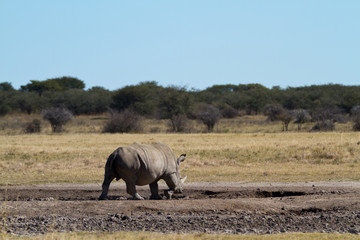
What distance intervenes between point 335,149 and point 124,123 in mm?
27300

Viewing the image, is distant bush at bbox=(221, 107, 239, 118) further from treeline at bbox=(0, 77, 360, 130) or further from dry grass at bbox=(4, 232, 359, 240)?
dry grass at bbox=(4, 232, 359, 240)

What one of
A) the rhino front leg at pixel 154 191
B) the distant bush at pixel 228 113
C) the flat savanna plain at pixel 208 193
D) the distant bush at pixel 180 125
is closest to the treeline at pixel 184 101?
the distant bush at pixel 228 113

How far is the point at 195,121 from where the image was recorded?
2511 inches

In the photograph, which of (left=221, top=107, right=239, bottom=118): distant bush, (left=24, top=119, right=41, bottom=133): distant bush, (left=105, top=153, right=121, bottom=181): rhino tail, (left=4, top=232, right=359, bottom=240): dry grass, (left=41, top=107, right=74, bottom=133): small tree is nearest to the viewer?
(left=4, top=232, right=359, bottom=240): dry grass

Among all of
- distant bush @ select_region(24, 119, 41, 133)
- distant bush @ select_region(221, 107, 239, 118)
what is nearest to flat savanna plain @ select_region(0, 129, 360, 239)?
distant bush @ select_region(24, 119, 41, 133)

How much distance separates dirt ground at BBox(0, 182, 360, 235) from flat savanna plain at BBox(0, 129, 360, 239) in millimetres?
21

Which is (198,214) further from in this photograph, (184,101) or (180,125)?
(184,101)

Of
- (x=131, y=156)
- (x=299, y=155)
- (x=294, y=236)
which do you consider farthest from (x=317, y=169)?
(x=294, y=236)

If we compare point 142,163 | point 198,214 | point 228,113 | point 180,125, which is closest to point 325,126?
point 180,125

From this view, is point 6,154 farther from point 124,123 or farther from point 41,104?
point 41,104

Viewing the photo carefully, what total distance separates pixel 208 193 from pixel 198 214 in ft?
13.6

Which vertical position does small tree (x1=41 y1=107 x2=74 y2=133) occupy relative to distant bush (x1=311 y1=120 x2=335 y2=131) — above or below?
above

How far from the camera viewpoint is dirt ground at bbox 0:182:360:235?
11586 mm

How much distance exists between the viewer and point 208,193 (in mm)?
17141
